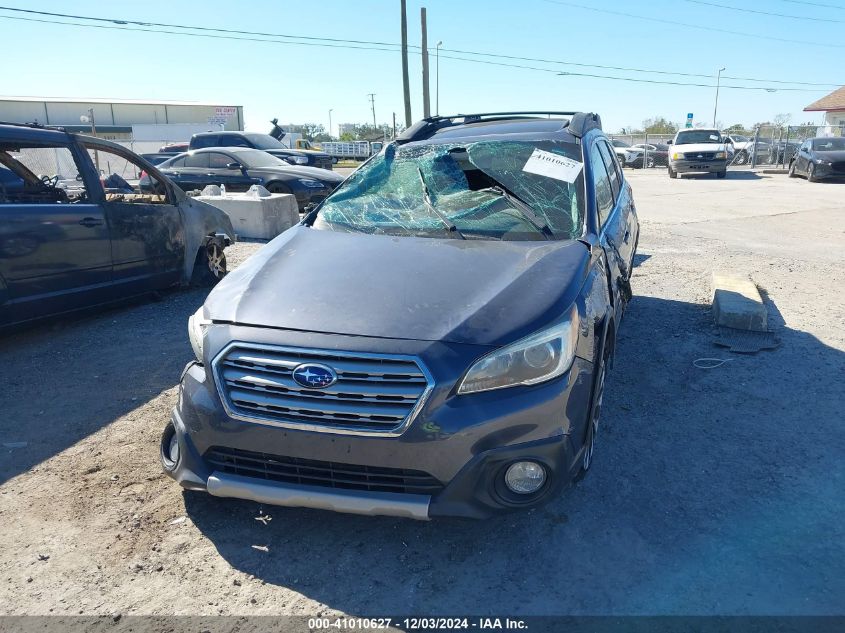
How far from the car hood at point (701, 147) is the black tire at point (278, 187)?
648 inches

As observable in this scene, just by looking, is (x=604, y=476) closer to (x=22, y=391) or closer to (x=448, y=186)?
(x=448, y=186)

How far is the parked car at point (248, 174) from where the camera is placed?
1269 cm

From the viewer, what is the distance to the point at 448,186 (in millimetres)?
3891

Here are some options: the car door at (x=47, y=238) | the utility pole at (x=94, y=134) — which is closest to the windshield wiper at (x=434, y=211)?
the car door at (x=47, y=238)

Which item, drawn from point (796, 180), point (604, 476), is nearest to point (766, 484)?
point (604, 476)

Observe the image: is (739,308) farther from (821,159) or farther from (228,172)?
(821,159)

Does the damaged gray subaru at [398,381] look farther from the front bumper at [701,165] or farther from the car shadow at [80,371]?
the front bumper at [701,165]

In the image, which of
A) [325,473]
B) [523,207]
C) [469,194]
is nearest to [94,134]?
[469,194]

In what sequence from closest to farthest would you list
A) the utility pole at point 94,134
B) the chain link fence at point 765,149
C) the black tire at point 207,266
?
the utility pole at point 94,134 < the black tire at point 207,266 < the chain link fence at point 765,149

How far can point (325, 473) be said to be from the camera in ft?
8.19

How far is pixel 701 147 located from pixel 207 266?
819 inches

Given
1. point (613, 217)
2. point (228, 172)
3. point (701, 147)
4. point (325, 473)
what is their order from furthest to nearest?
point (701, 147)
point (228, 172)
point (613, 217)
point (325, 473)

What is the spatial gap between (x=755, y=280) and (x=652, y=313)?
201cm

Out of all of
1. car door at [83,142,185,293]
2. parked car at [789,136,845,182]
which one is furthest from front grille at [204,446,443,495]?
parked car at [789,136,845,182]
